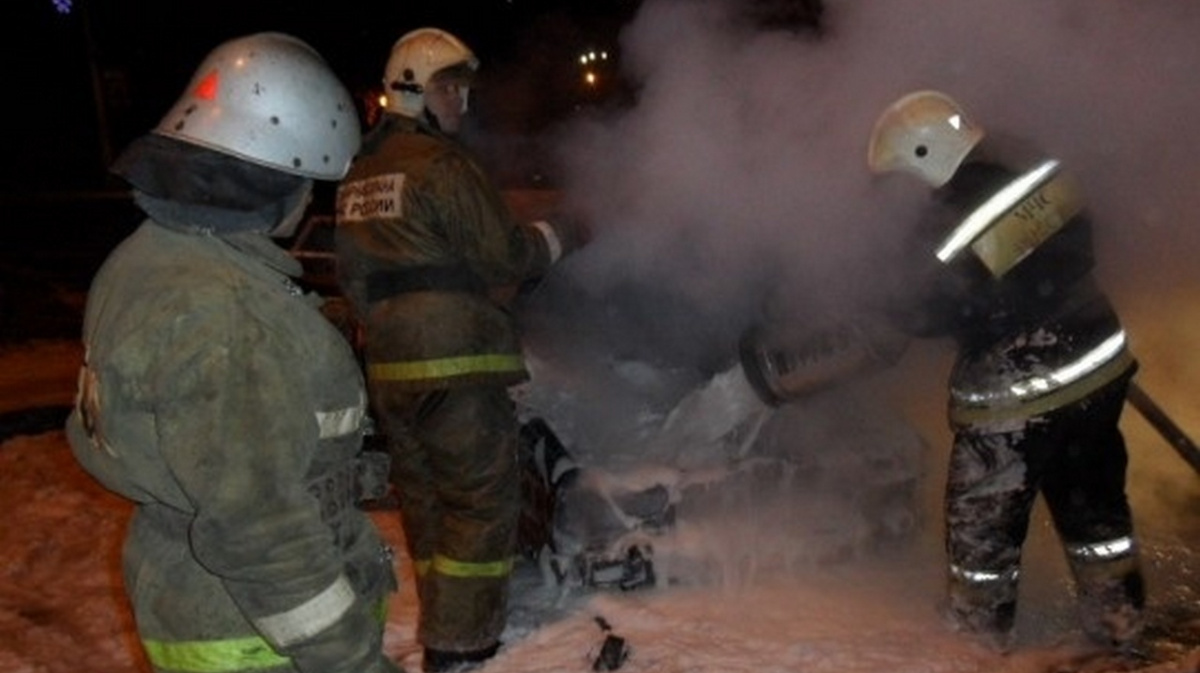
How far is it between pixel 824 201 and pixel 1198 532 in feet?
7.96

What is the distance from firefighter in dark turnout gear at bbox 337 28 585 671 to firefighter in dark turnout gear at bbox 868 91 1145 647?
1.50 m

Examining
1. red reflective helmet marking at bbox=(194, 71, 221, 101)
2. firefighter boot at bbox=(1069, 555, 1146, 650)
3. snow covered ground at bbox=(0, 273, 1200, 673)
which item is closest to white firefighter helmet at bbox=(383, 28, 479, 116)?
red reflective helmet marking at bbox=(194, 71, 221, 101)

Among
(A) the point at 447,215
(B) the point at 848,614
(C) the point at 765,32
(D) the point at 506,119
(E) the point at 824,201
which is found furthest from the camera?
(D) the point at 506,119

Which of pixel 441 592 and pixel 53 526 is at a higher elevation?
pixel 441 592

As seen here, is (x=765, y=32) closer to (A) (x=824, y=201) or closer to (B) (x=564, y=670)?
(A) (x=824, y=201)

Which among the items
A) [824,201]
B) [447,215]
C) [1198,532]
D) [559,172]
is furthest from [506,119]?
[1198,532]

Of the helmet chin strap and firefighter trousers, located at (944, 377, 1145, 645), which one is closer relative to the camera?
the helmet chin strap

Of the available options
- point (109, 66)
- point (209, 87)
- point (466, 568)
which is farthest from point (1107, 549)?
point (109, 66)

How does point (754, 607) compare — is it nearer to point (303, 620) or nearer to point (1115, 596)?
point (1115, 596)

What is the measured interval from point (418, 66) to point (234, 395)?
8.08ft

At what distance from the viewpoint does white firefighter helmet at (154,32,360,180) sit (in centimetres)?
212

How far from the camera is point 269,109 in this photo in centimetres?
218

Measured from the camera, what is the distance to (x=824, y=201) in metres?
4.89

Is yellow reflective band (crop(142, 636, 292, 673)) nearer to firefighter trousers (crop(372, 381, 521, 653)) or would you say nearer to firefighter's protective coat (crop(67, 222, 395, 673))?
firefighter's protective coat (crop(67, 222, 395, 673))
